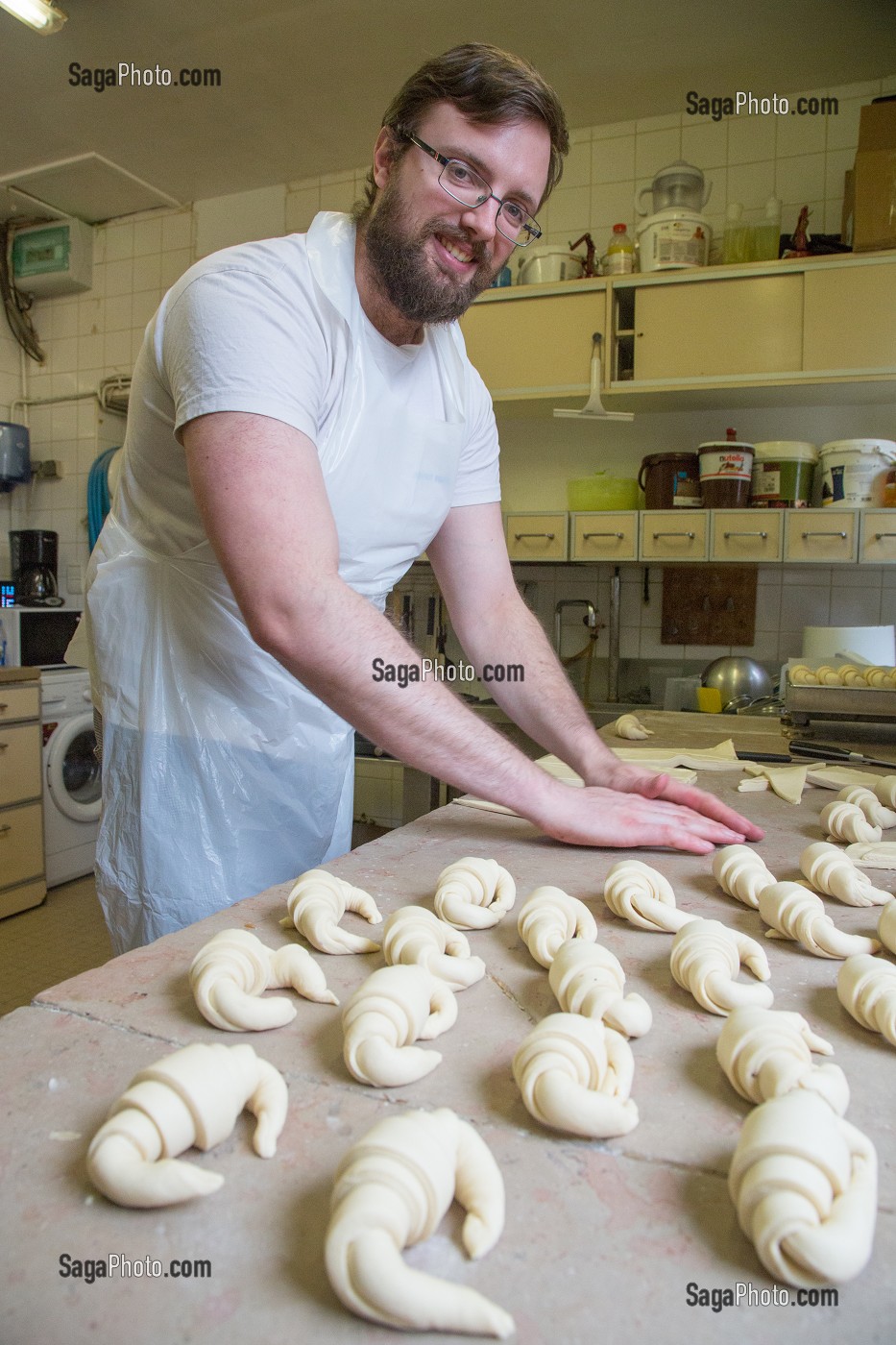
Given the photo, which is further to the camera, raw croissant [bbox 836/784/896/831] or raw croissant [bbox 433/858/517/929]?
raw croissant [bbox 836/784/896/831]

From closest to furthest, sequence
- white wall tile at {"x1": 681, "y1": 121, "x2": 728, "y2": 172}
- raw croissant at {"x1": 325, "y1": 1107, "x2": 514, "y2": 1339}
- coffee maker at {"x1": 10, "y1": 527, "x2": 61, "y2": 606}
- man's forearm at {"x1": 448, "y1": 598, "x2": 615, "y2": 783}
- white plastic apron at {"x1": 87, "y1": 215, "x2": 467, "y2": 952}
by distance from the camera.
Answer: raw croissant at {"x1": 325, "y1": 1107, "x2": 514, "y2": 1339} < white plastic apron at {"x1": 87, "y1": 215, "x2": 467, "y2": 952} < man's forearm at {"x1": 448, "y1": 598, "x2": 615, "y2": 783} < white wall tile at {"x1": 681, "y1": 121, "x2": 728, "y2": 172} < coffee maker at {"x1": 10, "y1": 527, "x2": 61, "y2": 606}

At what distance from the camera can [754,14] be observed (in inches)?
116

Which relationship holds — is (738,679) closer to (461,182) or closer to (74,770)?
(461,182)

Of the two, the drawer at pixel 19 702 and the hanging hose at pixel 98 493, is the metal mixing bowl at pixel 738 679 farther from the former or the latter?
the hanging hose at pixel 98 493

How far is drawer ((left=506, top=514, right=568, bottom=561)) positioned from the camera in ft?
11.4

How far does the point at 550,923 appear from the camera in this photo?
854 mm

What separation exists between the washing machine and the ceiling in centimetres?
244

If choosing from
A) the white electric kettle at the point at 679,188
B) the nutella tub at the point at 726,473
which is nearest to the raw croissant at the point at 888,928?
the nutella tub at the point at 726,473

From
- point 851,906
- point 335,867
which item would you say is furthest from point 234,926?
point 851,906

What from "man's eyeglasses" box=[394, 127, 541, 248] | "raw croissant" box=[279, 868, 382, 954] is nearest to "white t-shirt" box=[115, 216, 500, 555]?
"man's eyeglasses" box=[394, 127, 541, 248]

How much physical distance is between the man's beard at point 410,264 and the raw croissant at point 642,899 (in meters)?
0.88

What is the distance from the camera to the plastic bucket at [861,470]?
3074 mm

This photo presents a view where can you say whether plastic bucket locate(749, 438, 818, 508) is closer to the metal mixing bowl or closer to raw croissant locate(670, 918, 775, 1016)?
the metal mixing bowl

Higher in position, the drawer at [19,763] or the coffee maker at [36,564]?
the coffee maker at [36,564]
